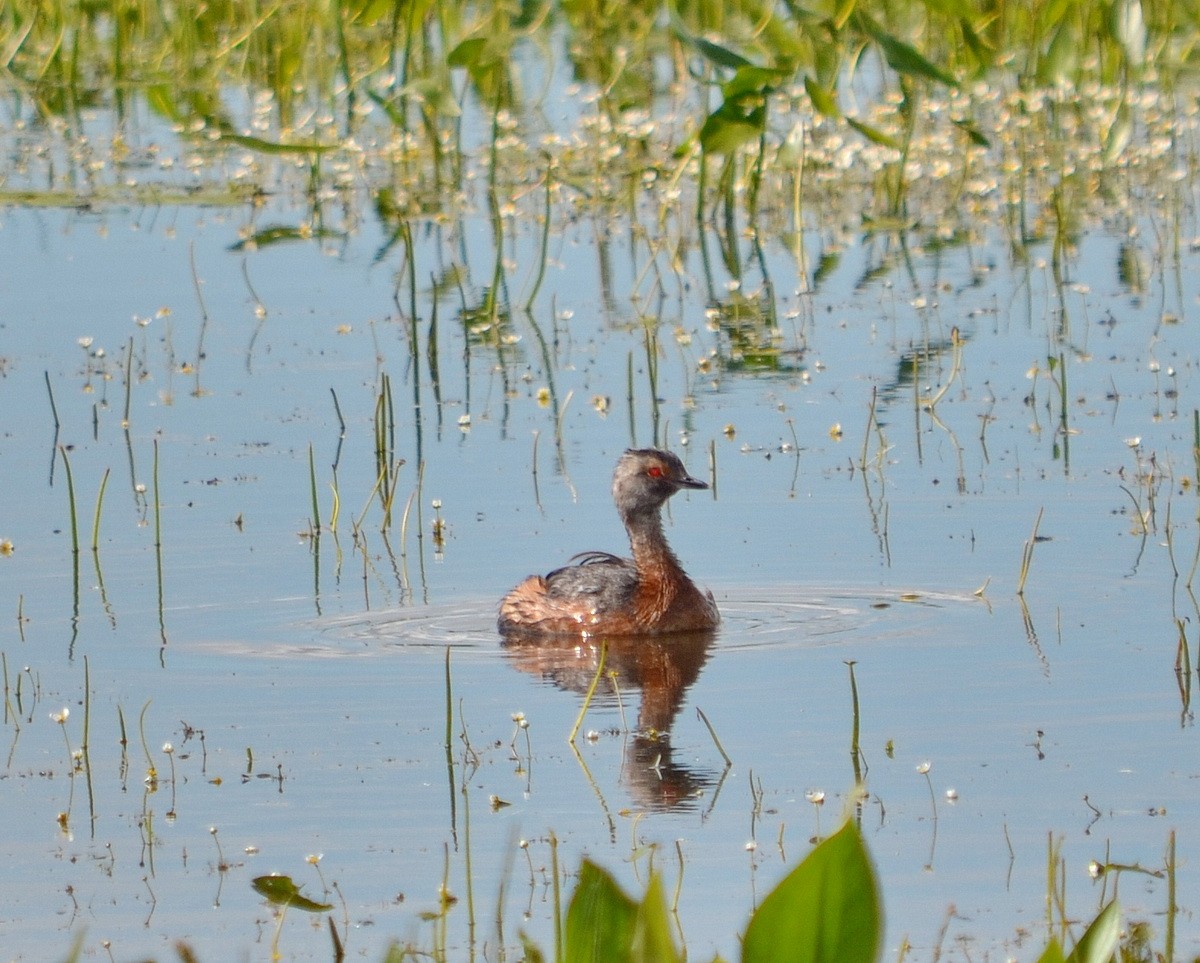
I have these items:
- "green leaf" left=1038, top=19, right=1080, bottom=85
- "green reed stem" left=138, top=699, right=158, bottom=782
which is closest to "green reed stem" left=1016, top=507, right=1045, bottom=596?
"green reed stem" left=138, top=699, right=158, bottom=782

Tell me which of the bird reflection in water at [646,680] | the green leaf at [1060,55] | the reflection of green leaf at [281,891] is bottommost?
the reflection of green leaf at [281,891]

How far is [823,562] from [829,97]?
12.9 ft

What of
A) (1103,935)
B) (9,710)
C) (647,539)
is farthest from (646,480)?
(1103,935)

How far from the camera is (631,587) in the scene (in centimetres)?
905

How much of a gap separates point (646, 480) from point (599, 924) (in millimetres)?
6452

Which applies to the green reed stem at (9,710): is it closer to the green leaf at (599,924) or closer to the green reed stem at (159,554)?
the green reed stem at (159,554)

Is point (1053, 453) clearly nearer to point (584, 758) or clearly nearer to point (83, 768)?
point (584, 758)

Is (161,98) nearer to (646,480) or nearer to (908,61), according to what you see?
(908,61)

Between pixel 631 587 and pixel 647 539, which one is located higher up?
pixel 647 539

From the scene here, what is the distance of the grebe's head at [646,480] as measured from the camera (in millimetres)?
9234

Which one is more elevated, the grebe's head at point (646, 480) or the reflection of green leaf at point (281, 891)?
the grebe's head at point (646, 480)

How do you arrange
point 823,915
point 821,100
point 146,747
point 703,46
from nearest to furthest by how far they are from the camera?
point 823,915, point 146,747, point 703,46, point 821,100

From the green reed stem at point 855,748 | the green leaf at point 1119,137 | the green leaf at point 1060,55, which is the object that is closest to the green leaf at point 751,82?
the green leaf at point 1060,55

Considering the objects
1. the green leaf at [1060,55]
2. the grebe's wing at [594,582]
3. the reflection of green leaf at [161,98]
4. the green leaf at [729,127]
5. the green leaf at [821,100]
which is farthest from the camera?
the reflection of green leaf at [161,98]
